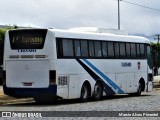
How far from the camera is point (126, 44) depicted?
95.9ft

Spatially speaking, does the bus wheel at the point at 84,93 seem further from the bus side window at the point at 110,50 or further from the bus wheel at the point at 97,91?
the bus side window at the point at 110,50

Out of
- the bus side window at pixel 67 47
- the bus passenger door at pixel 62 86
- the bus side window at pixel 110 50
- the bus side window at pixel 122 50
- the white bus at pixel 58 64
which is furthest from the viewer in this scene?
the bus side window at pixel 122 50

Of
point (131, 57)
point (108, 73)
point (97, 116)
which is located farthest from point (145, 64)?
point (97, 116)

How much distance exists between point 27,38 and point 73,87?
2957 millimetres

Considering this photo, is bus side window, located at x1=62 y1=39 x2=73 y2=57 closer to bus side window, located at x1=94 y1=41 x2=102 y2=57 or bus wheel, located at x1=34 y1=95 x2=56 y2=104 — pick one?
bus wheel, located at x1=34 y1=95 x2=56 y2=104

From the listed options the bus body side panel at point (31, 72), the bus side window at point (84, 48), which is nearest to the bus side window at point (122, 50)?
the bus side window at point (84, 48)

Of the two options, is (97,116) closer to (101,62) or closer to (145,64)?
(101,62)

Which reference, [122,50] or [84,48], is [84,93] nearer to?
[84,48]

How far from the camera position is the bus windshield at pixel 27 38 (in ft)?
76.5

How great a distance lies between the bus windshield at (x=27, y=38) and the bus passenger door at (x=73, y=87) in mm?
2138

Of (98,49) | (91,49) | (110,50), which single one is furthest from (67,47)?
(110,50)

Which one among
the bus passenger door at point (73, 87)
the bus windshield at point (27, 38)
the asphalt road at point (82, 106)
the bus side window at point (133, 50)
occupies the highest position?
the bus windshield at point (27, 38)

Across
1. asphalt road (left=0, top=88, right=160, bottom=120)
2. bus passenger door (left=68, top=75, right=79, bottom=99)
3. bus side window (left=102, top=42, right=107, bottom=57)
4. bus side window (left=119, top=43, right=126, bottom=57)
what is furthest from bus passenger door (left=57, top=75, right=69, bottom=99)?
bus side window (left=119, top=43, right=126, bottom=57)

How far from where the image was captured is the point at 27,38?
23.7m
